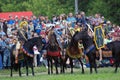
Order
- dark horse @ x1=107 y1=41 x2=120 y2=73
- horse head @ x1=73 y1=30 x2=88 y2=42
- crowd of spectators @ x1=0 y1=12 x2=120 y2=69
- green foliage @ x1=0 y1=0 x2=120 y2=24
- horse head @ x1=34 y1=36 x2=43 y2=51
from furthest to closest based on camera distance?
green foliage @ x1=0 y1=0 x2=120 y2=24, crowd of spectators @ x1=0 y1=12 x2=120 y2=69, dark horse @ x1=107 y1=41 x2=120 y2=73, horse head @ x1=34 y1=36 x2=43 y2=51, horse head @ x1=73 y1=30 x2=88 y2=42

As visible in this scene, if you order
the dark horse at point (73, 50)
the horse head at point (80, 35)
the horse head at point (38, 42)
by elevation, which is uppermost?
the horse head at point (80, 35)

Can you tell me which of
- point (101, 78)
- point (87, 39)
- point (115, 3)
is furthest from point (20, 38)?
point (115, 3)

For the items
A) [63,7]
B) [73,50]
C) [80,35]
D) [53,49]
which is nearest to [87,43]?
[80,35]

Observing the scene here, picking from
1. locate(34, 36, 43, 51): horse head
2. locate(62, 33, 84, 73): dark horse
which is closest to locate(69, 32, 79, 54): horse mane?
locate(62, 33, 84, 73): dark horse

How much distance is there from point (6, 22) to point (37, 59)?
3138 mm

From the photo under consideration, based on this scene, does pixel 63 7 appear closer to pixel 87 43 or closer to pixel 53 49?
pixel 53 49

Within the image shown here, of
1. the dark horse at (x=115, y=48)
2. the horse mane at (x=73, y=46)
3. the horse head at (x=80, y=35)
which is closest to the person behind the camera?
the horse head at (x=80, y=35)

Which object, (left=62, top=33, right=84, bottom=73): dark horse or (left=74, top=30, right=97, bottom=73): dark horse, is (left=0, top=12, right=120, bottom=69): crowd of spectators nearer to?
(left=62, top=33, right=84, bottom=73): dark horse

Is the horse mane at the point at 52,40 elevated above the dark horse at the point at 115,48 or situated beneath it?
elevated above

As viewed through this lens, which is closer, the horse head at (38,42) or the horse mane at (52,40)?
the horse head at (38,42)

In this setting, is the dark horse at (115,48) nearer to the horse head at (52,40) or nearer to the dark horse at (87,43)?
the dark horse at (87,43)

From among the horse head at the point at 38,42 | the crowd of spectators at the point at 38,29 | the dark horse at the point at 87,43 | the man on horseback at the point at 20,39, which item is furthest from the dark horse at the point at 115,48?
the man on horseback at the point at 20,39

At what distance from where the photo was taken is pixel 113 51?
2845 centimetres

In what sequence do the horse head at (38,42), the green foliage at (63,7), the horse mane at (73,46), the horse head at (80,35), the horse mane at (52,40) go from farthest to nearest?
A: the green foliage at (63,7) → the horse mane at (52,40) → the horse mane at (73,46) → the horse head at (38,42) → the horse head at (80,35)
